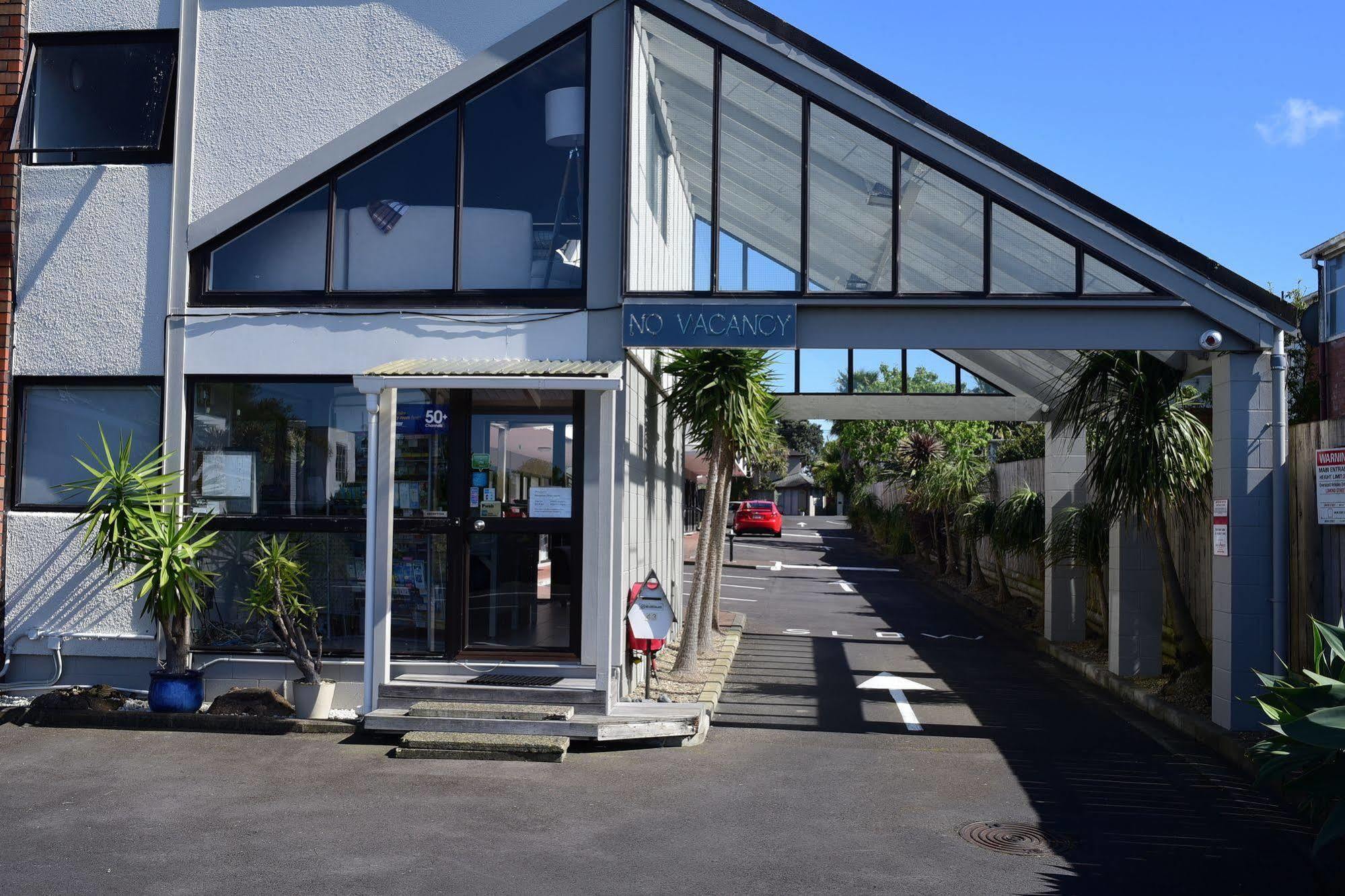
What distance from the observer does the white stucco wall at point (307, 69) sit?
35.2ft

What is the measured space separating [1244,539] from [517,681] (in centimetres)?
609

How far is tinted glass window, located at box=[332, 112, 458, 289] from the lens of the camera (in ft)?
35.0

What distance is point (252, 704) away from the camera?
32.4 feet

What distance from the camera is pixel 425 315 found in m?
10.5

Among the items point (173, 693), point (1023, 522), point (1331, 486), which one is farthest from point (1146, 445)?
point (173, 693)

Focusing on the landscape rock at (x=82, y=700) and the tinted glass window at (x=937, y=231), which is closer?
the landscape rock at (x=82, y=700)

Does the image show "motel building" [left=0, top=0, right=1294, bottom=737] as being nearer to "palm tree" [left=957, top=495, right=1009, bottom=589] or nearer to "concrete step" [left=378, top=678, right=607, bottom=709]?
"concrete step" [left=378, top=678, right=607, bottom=709]

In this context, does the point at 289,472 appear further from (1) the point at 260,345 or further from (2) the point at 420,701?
(2) the point at 420,701

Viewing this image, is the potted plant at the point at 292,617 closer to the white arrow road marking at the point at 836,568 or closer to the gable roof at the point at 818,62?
the gable roof at the point at 818,62

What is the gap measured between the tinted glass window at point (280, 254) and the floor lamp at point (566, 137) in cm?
209

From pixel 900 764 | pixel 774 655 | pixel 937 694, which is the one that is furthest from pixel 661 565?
pixel 900 764

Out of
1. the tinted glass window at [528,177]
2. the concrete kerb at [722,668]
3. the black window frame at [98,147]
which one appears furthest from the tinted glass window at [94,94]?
the concrete kerb at [722,668]

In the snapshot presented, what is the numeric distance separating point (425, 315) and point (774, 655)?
687cm

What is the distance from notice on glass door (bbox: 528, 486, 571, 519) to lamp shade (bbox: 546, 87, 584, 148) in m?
3.13
